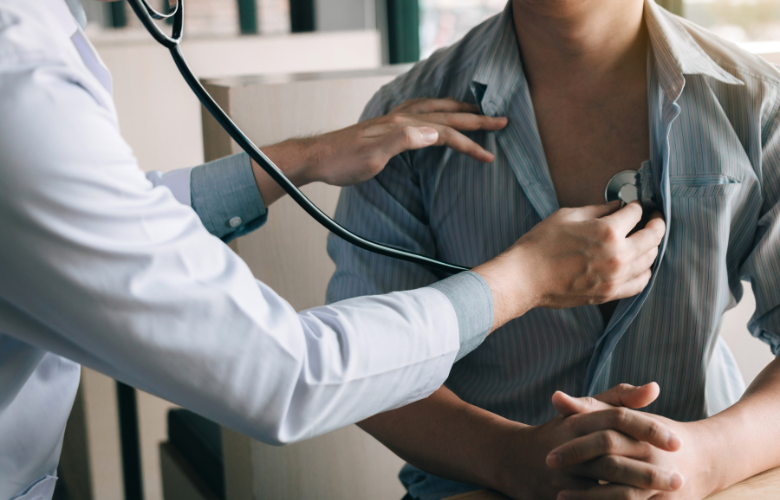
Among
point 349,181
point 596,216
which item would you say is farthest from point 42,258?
point 596,216

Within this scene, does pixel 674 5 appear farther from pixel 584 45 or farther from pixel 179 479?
pixel 179 479

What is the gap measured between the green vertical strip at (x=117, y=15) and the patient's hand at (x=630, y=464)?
525cm

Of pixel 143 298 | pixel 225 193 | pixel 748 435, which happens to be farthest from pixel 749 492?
pixel 225 193

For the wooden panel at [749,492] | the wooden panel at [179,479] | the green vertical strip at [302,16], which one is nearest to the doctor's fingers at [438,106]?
the wooden panel at [749,492]

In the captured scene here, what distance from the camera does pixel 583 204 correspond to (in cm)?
98

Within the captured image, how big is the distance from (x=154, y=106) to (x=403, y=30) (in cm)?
219

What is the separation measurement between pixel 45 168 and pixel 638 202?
0.74 meters

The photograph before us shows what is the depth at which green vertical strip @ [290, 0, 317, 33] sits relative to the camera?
14.4ft

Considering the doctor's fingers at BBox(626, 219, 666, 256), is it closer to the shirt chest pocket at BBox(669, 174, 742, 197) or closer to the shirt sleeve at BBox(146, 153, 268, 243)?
the shirt chest pocket at BBox(669, 174, 742, 197)

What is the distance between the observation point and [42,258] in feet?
1.74

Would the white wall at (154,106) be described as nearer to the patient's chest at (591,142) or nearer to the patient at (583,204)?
the patient at (583,204)

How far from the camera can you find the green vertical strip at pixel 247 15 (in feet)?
15.5

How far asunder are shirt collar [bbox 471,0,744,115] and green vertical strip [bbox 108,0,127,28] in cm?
479

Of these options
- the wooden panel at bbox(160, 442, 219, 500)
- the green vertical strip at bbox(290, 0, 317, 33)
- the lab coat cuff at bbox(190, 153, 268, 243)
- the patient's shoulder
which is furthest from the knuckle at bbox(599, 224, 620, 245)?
the green vertical strip at bbox(290, 0, 317, 33)
